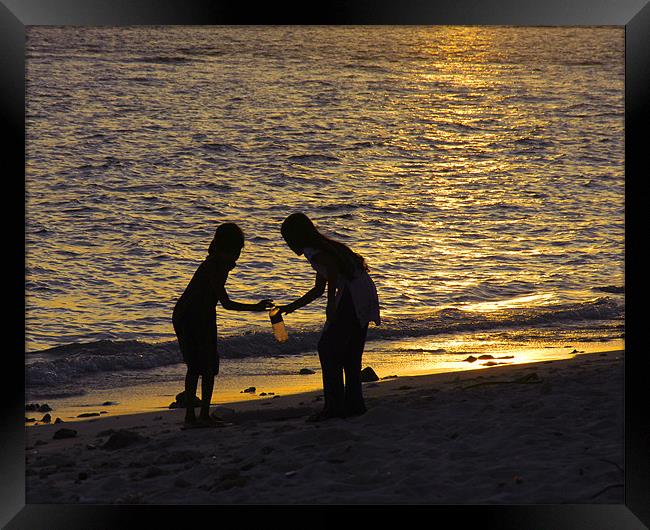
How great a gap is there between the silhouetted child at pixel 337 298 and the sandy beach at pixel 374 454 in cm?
40

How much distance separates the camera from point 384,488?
6.16m

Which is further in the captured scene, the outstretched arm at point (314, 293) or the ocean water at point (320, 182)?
the ocean water at point (320, 182)

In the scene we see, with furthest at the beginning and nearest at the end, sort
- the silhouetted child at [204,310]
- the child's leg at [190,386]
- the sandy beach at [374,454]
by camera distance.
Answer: the child's leg at [190,386] < the silhouetted child at [204,310] < the sandy beach at [374,454]

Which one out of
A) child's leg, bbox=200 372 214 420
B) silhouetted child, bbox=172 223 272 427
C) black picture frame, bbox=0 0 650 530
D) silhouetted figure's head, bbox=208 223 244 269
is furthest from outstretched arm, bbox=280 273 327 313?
black picture frame, bbox=0 0 650 530

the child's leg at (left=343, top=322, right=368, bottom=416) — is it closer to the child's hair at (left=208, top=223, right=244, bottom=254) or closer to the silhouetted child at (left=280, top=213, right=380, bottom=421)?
the silhouetted child at (left=280, top=213, right=380, bottom=421)

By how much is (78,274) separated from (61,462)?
8.30m

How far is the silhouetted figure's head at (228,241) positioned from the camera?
7383mm

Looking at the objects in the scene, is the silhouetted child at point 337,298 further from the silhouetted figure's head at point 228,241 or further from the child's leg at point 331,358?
the silhouetted figure's head at point 228,241

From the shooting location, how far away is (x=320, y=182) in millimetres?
19578

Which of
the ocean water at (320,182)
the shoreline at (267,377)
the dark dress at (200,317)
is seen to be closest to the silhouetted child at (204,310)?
the dark dress at (200,317)
